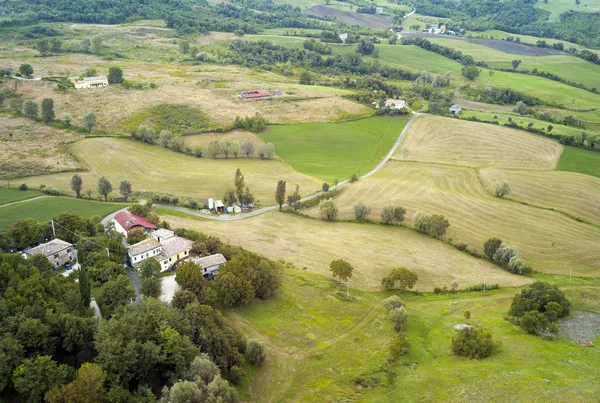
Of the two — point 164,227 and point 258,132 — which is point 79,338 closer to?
point 164,227

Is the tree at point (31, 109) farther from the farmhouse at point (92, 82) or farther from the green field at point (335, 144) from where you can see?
the green field at point (335, 144)

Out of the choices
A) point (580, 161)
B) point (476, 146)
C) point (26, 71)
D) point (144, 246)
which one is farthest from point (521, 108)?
point (26, 71)

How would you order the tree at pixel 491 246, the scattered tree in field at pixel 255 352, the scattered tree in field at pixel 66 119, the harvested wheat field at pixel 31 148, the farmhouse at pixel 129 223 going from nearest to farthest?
the scattered tree in field at pixel 255 352
the farmhouse at pixel 129 223
the tree at pixel 491 246
the harvested wheat field at pixel 31 148
the scattered tree in field at pixel 66 119

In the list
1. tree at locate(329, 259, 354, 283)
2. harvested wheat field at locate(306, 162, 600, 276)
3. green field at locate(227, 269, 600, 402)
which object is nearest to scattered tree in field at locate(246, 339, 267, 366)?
green field at locate(227, 269, 600, 402)

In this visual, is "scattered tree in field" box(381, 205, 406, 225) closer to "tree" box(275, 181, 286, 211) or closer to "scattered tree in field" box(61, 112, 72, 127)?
"tree" box(275, 181, 286, 211)

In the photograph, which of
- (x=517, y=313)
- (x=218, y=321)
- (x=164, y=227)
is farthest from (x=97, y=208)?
(x=517, y=313)

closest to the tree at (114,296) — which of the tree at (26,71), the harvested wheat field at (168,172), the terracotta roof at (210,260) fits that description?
the terracotta roof at (210,260)

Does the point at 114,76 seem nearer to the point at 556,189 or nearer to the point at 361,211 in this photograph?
the point at 361,211
